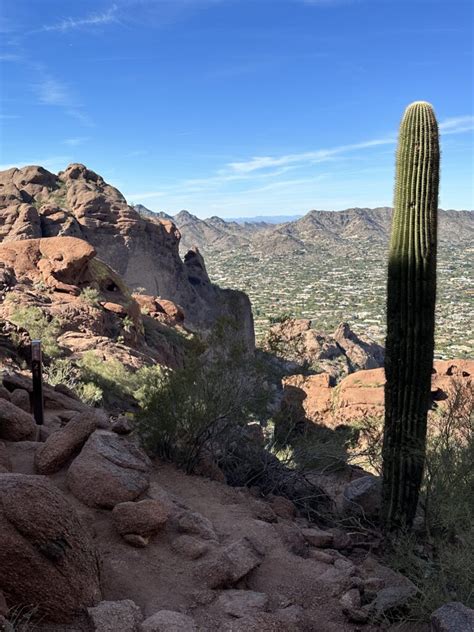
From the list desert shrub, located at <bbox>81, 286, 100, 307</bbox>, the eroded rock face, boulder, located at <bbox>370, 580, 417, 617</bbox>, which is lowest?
boulder, located at <bbox>370, 580, 417, 617</bbox>

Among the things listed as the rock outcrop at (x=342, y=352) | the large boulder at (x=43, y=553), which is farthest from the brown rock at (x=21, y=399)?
the rock outcrop at (x=342, y=352)

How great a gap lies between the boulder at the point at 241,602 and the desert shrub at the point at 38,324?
1019 cm

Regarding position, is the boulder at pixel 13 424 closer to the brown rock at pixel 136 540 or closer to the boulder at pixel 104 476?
the boulder at pixel 104 476

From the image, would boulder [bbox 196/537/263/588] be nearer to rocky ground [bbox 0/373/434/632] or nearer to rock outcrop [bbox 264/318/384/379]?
rocky ground [bbox 0/373/434/632]

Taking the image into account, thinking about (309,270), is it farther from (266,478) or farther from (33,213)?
(266,478)

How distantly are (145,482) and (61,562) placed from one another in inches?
84.6

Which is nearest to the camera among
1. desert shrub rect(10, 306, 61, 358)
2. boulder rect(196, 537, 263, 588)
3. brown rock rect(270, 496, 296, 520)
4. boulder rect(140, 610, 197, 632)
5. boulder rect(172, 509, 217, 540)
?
boulder rect(140, 610, 197, 632)

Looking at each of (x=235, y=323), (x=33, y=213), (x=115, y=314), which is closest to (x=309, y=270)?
(x=33, y=213)

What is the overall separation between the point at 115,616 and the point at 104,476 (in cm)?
201

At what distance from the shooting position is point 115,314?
62.8 ft

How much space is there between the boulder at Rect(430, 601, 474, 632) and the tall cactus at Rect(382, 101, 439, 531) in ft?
9.96

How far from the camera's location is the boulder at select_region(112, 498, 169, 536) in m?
5.36

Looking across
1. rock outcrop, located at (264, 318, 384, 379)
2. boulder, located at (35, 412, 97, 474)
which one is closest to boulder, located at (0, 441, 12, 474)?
boulder, located at (35, 412, 97, 474)

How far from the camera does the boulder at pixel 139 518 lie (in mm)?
5355
